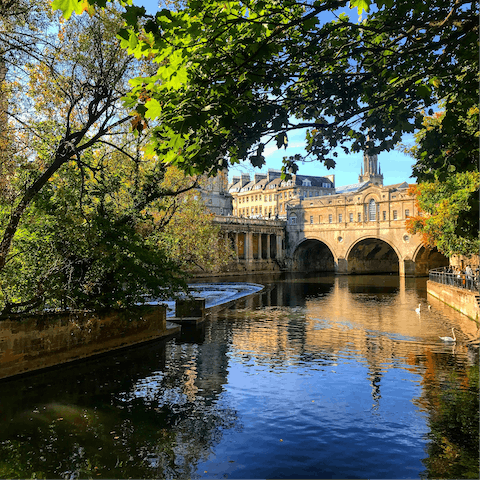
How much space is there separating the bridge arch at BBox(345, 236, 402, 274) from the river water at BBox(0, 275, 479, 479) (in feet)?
186

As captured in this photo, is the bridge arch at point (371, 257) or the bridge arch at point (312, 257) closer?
the bridge arch at point (371, 257)

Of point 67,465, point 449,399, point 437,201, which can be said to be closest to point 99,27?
point 67,465

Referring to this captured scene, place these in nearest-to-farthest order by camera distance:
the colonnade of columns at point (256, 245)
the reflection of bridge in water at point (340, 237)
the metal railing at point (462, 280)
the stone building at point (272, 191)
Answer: the metal railing at point (462, 280) → the reflection of bridge in water at point (340, 237) → the colonnade of columns at point (256, 245) → the stone building at point (272, 191)

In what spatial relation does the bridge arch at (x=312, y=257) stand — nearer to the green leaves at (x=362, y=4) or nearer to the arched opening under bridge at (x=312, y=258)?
the arched opening under bridge at (x=312, y=258)

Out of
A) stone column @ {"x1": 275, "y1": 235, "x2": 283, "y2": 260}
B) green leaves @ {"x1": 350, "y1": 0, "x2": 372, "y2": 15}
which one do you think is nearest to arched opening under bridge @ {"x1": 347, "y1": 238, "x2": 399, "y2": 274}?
stone column @ {"x1": 275, "y1": 235, "x2": 283, "y2": 260}

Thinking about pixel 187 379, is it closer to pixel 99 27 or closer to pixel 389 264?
pixel 99 27

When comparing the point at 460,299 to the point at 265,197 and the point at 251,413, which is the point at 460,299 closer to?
the point at 251,413

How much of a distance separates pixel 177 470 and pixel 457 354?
35.8 feet

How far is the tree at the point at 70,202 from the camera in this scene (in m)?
11.5

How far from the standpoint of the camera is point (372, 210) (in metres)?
70.1

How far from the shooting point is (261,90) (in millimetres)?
7527

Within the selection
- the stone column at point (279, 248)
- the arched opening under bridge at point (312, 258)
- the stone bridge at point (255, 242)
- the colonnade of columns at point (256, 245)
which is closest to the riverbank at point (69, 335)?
the stone bridge at point (255, 242)

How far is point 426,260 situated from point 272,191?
56.3 m

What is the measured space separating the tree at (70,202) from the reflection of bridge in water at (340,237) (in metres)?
47.9
